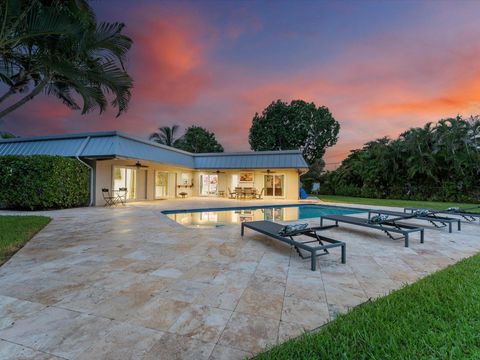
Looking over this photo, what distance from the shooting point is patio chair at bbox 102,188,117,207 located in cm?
1176

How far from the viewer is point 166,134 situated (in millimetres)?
27828

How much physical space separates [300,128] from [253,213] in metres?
19.2

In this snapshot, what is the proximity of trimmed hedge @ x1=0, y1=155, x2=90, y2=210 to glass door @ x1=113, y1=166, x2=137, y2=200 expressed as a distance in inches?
132

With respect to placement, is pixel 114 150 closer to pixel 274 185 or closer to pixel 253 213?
pixel 253 213

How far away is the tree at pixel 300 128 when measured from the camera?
89.8 feet

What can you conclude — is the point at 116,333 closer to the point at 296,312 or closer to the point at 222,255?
the point at 296,312

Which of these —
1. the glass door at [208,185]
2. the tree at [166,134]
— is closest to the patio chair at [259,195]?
the glass door at [208,185]

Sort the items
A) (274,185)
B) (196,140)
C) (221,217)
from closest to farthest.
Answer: (221,217)
(274,185)
(196,140)

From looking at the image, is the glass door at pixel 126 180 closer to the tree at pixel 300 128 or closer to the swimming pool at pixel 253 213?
the swimming pool at pixel 253 213

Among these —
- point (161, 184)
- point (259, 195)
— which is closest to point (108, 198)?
point (161, 184)

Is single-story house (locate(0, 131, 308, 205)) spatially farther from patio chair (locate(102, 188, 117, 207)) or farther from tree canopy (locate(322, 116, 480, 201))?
tree canopy (locate(322, 116, 480, 201))

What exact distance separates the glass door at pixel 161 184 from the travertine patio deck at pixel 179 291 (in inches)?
457

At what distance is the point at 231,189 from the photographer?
61.8 ft

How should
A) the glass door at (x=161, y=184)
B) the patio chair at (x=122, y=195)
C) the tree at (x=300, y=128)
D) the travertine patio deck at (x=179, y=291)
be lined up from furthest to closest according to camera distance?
the tree at (x=300, y=128) → the glass door at (x=161, y=184) → the patio chair at (x=122, y=195) → the travertine patio deck at (x=179, y=291)
